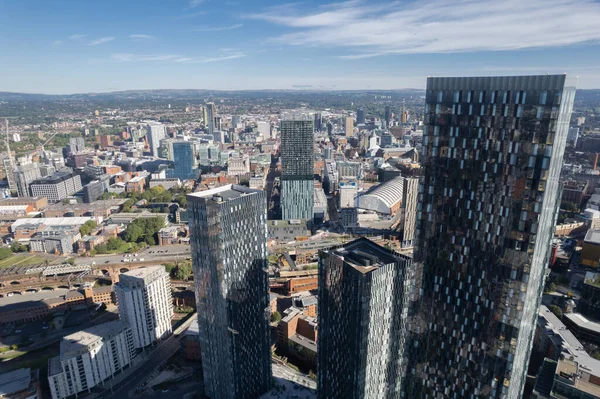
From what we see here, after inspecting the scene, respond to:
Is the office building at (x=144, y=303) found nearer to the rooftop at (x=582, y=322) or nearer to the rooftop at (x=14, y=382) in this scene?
the rooftop at (x=14, y=382)

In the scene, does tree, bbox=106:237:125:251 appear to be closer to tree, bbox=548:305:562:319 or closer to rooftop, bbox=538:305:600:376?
rooftop, bbox=538:305:600:376

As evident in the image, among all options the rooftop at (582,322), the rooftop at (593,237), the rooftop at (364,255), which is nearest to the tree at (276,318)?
the rooftop at (364,255)

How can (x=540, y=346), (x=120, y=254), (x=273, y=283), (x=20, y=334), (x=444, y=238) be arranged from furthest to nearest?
(x=120, y=254)
(x=273, y=283)
(x=20, y=334)
(x=540, y=346)
(x=444, y=238)

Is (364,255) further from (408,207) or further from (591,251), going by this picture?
(591,251)

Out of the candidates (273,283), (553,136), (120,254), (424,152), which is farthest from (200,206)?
(120,254)

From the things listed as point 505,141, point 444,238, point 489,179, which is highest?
→ point 505,141

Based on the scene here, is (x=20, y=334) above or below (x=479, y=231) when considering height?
below

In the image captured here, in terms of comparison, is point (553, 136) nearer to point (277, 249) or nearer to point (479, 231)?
point (479, 231)
